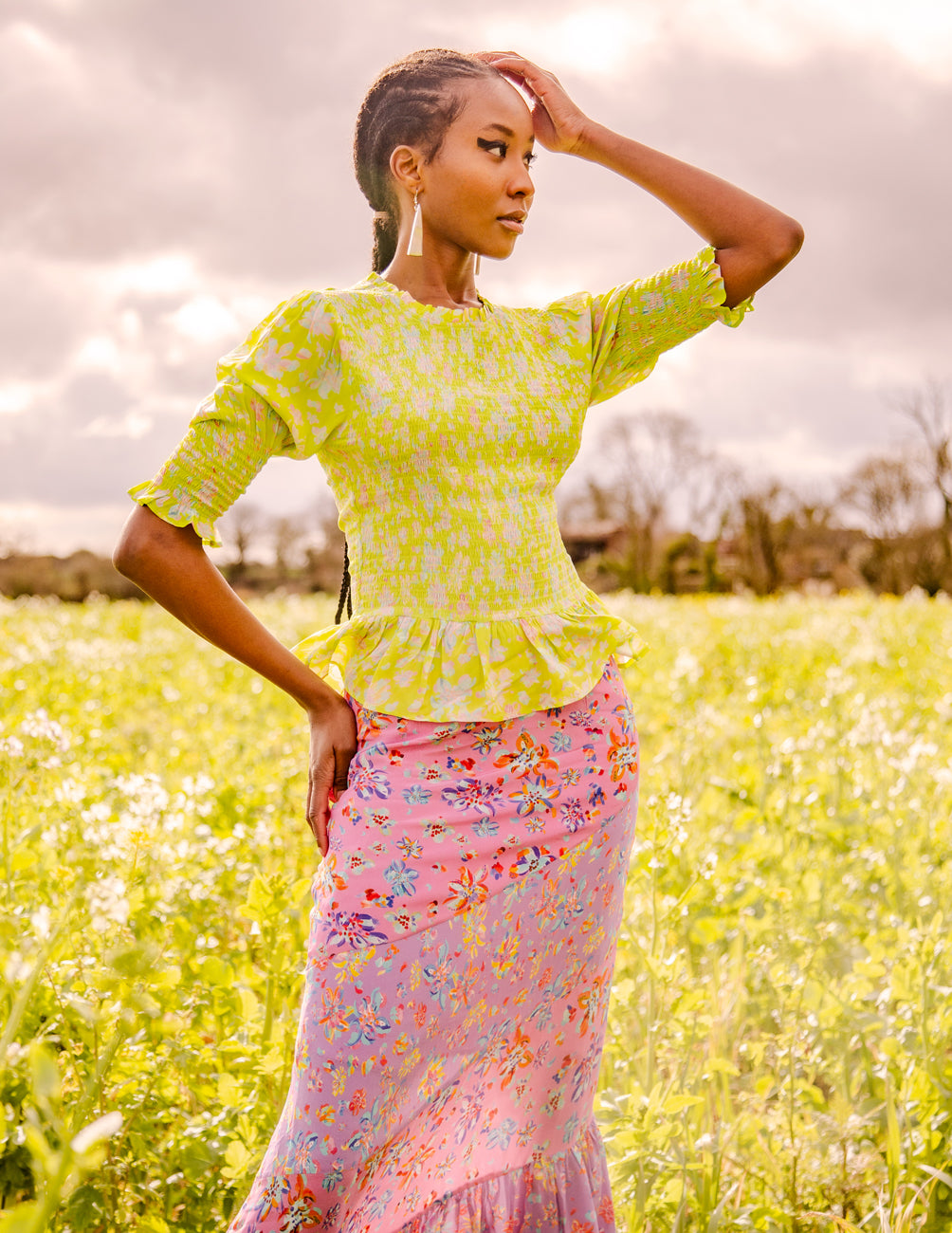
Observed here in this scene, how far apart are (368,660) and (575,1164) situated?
3.33ft

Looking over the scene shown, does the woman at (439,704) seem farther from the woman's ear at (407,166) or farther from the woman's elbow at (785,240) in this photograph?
the woman's elbow at (785,240)

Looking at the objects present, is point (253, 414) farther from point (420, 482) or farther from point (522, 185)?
point (522, 185)

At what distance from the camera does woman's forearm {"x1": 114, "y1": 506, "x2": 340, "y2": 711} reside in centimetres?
163

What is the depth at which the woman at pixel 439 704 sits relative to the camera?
5.50 ft

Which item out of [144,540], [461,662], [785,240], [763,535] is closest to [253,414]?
[144,540]

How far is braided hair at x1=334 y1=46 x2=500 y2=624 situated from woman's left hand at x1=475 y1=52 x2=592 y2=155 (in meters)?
0.09

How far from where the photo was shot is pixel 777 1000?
10.4ft

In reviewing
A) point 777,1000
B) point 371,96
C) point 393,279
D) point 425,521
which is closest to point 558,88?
point 371,96

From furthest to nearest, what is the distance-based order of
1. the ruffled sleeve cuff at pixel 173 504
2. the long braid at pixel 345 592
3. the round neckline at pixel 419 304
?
the long braid at pixel 345 592 → the round neckline at pixel 419 304 → the ruffled sleeve cuff at pixel 173 504

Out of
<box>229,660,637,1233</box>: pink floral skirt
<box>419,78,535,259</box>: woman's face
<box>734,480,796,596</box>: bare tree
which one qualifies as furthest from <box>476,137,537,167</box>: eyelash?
<box>734,480,796,596</box>: bare tree

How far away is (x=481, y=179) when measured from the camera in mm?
1884

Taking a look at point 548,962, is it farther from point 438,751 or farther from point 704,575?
point 704,575

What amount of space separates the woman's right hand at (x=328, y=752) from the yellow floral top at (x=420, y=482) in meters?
0.05

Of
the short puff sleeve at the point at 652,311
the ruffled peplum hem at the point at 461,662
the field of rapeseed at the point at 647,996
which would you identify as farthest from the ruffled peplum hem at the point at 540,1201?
the short puff sleeve at the point at 652,311
